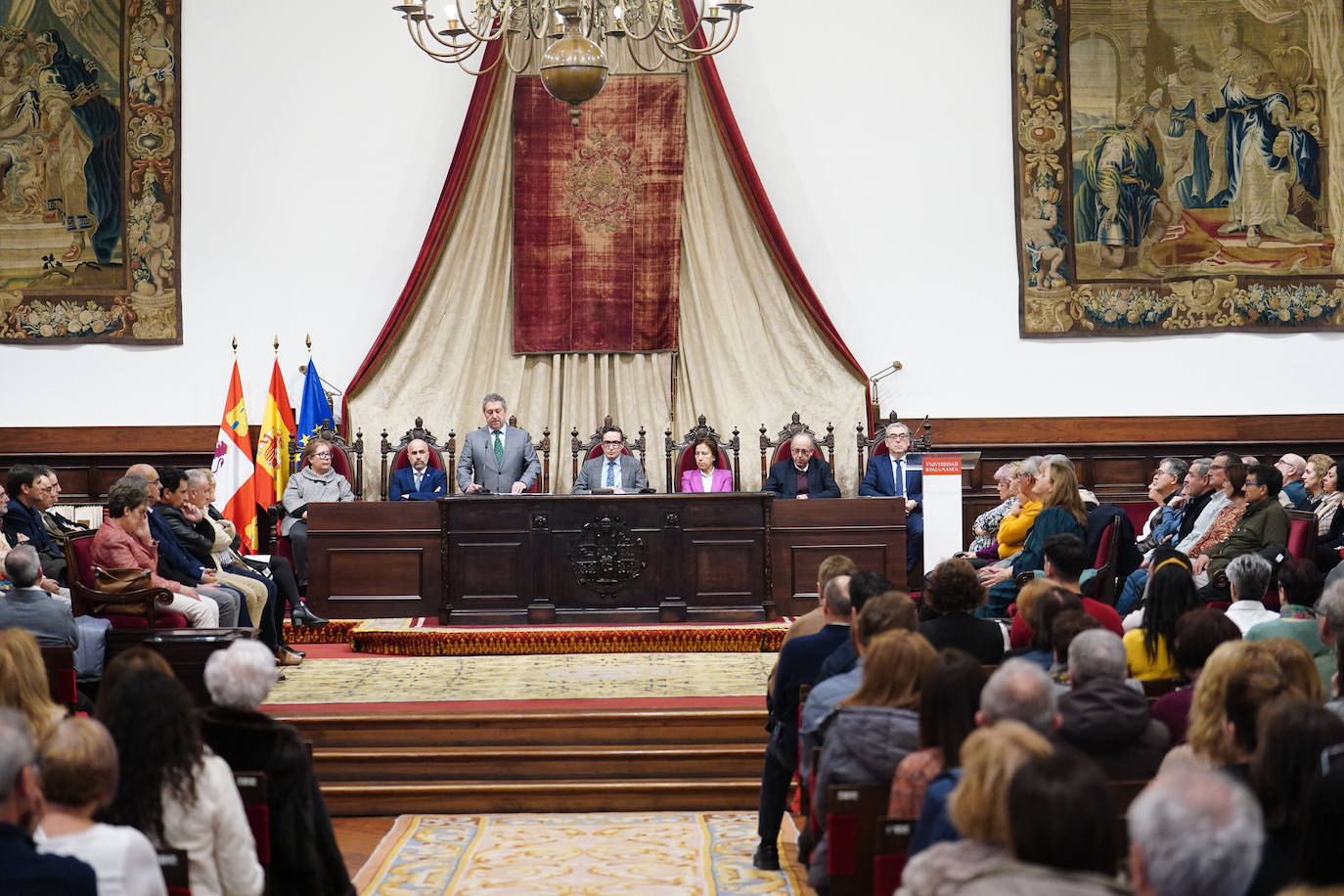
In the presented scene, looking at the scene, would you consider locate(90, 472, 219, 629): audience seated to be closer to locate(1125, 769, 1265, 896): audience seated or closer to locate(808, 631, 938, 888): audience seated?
locate(808, 631, 938, 888): audience seated

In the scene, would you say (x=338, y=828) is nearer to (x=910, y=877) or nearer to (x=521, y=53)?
(x=910, y=877)

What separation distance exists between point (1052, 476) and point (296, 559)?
476 cm

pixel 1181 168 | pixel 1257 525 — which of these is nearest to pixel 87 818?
pixel 1257 525

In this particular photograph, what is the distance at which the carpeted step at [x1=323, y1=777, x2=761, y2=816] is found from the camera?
5.62 meters

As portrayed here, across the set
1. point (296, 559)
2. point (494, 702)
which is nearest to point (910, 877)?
point (494, 702)

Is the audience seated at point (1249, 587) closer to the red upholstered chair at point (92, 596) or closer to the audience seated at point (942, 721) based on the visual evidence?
the audience seated at point (942, 721)

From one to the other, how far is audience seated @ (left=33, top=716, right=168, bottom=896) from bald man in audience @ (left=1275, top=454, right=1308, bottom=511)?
6.37 m

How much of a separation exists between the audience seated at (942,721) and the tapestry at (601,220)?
24.4 ft

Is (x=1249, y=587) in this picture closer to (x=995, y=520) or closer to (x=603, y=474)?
(x=995, y=520)

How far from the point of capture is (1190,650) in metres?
3.68

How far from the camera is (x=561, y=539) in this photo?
8484 millimetres

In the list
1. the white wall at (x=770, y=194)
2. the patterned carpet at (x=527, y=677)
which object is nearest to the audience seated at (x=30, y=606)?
the patterned carpet at (x=527, y=677)

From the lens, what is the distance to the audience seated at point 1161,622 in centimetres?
432

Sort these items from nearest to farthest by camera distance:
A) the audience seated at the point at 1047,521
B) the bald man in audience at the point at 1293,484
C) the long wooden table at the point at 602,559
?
the audience seated at the point at 1047,521 → the bald man in audience at the point at 1293,484 → the long wooden table at the point at 602,559
